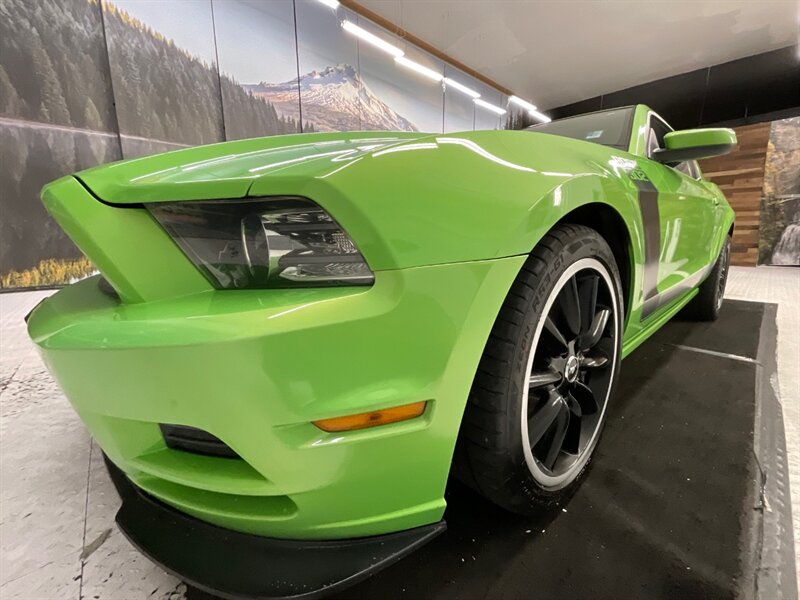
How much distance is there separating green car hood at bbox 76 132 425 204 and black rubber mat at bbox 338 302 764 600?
0.77 meters

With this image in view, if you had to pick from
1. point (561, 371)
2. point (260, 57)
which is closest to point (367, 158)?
point (561, 371)

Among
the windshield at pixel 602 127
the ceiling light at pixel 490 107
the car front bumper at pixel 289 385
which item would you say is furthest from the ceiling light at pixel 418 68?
the car front bumper at pixel 289 385

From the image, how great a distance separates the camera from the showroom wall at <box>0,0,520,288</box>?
3166mm

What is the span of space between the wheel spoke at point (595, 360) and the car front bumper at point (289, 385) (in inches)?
19.6

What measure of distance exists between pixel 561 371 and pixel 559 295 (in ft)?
0.62

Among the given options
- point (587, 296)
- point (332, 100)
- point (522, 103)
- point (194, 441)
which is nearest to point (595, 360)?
point (587, 296)

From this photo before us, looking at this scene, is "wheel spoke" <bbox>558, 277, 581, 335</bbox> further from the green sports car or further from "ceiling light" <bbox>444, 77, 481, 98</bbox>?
"ceiling light" <bbox>444, 77, 481, 98</bbox>

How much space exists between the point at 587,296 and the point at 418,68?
20.8 ft

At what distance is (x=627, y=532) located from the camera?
855 mm

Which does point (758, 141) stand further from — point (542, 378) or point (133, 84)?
point (133, 84)

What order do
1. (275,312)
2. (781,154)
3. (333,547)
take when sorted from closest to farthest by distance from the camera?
(275,312) → (333,547) → (781,154)

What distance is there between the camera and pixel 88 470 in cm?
111

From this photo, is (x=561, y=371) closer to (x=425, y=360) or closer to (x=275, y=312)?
(x=425, y=360)

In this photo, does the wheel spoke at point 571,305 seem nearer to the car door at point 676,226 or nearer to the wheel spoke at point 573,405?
the wheel spoke at point 573,405
